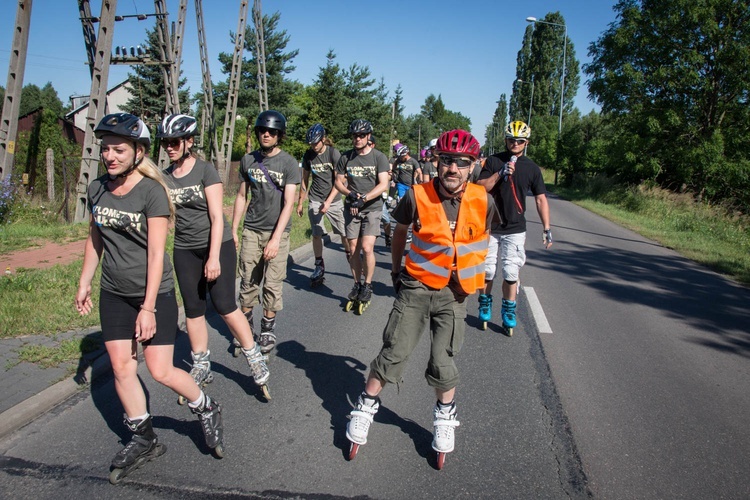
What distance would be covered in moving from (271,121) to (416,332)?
239 cm

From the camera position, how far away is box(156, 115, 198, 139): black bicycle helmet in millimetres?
3514

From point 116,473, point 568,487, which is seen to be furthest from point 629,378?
point 116,473

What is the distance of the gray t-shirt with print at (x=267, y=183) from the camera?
4793 mm

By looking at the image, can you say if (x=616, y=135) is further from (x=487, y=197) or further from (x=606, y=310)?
(x=487, y=197)

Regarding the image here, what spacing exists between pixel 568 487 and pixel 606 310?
4388mm

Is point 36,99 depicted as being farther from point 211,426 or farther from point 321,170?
point 211,426

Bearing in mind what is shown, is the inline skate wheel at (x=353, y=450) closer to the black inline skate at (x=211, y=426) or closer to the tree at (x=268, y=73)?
the black inline skate at (x=211, y=426)

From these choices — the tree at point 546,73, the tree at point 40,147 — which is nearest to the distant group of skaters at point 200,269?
the tree at point 40,147

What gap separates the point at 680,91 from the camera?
24.1 m

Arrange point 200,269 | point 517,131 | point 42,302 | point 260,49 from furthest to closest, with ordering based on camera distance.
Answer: point 260,49, point 42,302, point 517,131, point 200,269

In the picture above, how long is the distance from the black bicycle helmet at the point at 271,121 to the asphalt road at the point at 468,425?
2087 mm

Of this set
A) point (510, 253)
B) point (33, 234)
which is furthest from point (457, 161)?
point (33, 234)

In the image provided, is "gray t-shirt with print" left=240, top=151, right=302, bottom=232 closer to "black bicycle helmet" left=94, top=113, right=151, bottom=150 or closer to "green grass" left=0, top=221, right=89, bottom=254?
"black bicycle helmet" left=94, top=113, right=151, bottom=150

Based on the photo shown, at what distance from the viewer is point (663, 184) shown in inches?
1005
